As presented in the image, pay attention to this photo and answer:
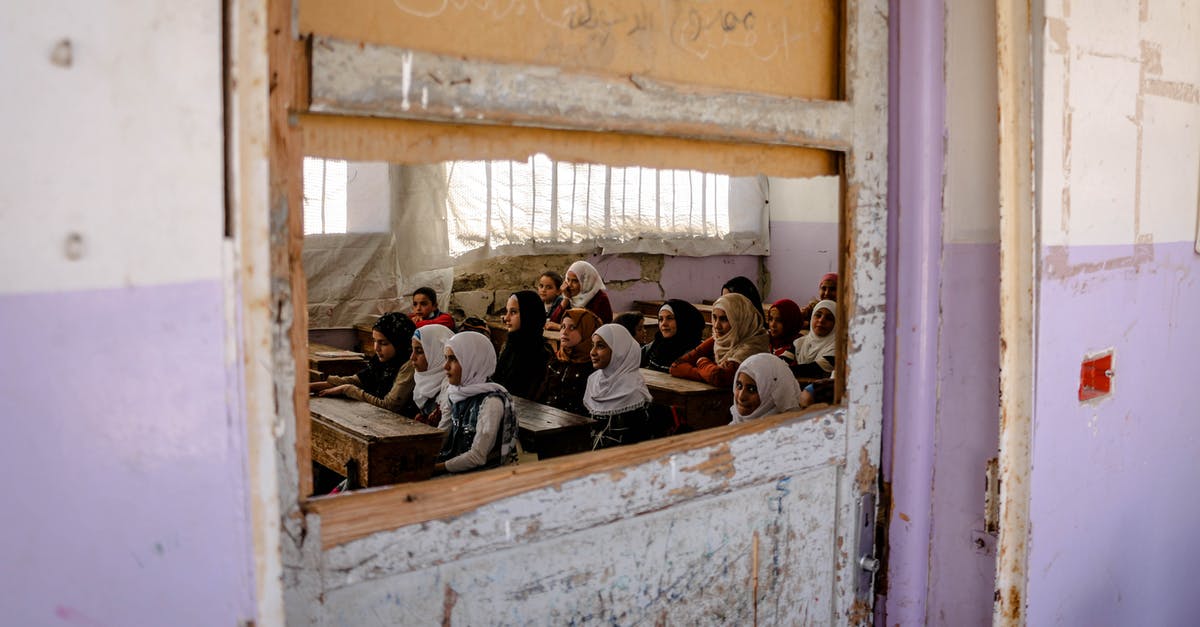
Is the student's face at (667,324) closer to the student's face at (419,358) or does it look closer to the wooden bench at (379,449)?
the student's face at (419,358)

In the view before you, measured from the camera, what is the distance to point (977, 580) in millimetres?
1962

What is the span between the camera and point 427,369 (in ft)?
15.0

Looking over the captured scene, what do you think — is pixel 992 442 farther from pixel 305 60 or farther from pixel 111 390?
pixel 111 390

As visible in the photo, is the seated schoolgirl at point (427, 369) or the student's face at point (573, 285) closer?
the seated schoolgirl at point (427, 369)

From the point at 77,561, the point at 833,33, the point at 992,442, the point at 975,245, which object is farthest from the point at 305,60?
the point at 992,442

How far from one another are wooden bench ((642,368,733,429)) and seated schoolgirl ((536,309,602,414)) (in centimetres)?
48

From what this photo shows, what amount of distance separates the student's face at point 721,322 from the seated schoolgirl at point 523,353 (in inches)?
43.2

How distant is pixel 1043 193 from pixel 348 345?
567cm

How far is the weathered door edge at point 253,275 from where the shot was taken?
914 millimetres

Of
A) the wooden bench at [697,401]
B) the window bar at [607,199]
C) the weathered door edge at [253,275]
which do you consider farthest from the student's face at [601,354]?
the weathered door edge at [253,275]

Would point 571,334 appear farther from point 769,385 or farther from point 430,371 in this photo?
point 769,385

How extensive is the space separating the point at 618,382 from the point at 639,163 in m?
3.10

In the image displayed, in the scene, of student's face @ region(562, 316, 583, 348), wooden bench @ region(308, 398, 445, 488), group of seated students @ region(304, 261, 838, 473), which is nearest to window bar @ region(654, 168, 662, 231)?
group of seated students @ region(304, 261, 838, 473)

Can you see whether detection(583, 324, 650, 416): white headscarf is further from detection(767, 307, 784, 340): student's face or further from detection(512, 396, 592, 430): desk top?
detection(767, 307, 784, 340): student's face
